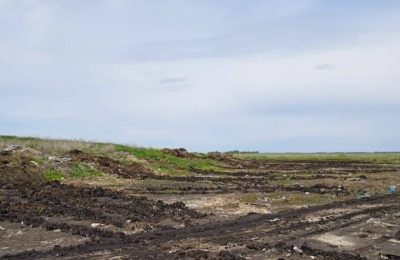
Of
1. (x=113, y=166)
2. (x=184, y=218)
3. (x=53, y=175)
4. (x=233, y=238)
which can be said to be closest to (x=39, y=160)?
(x=53, y=175)

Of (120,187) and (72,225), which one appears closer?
(72,225)

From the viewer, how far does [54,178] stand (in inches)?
1090

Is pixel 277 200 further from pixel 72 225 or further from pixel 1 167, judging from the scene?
pixel 1 167

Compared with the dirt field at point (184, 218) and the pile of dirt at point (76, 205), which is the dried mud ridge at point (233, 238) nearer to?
the dirt field at point (184, 218)

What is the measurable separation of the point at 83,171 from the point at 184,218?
1513 cm

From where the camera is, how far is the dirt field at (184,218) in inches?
462

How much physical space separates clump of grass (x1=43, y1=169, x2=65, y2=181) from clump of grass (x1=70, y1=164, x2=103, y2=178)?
776 millimetres

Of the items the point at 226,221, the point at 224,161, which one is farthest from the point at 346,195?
the point at 224,161

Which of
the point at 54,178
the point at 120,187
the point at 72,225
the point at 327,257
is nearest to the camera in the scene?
the point at 327,257

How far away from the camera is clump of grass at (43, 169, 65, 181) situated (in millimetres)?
27491

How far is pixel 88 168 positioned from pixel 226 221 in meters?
16.8

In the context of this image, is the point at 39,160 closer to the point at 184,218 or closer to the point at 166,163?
the point at 166,163

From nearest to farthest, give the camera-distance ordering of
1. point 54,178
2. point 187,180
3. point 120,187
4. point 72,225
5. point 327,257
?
point 327,257
point 72,225
point 120,187
point 54,178
point 187,180

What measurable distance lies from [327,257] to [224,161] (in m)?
44.2
